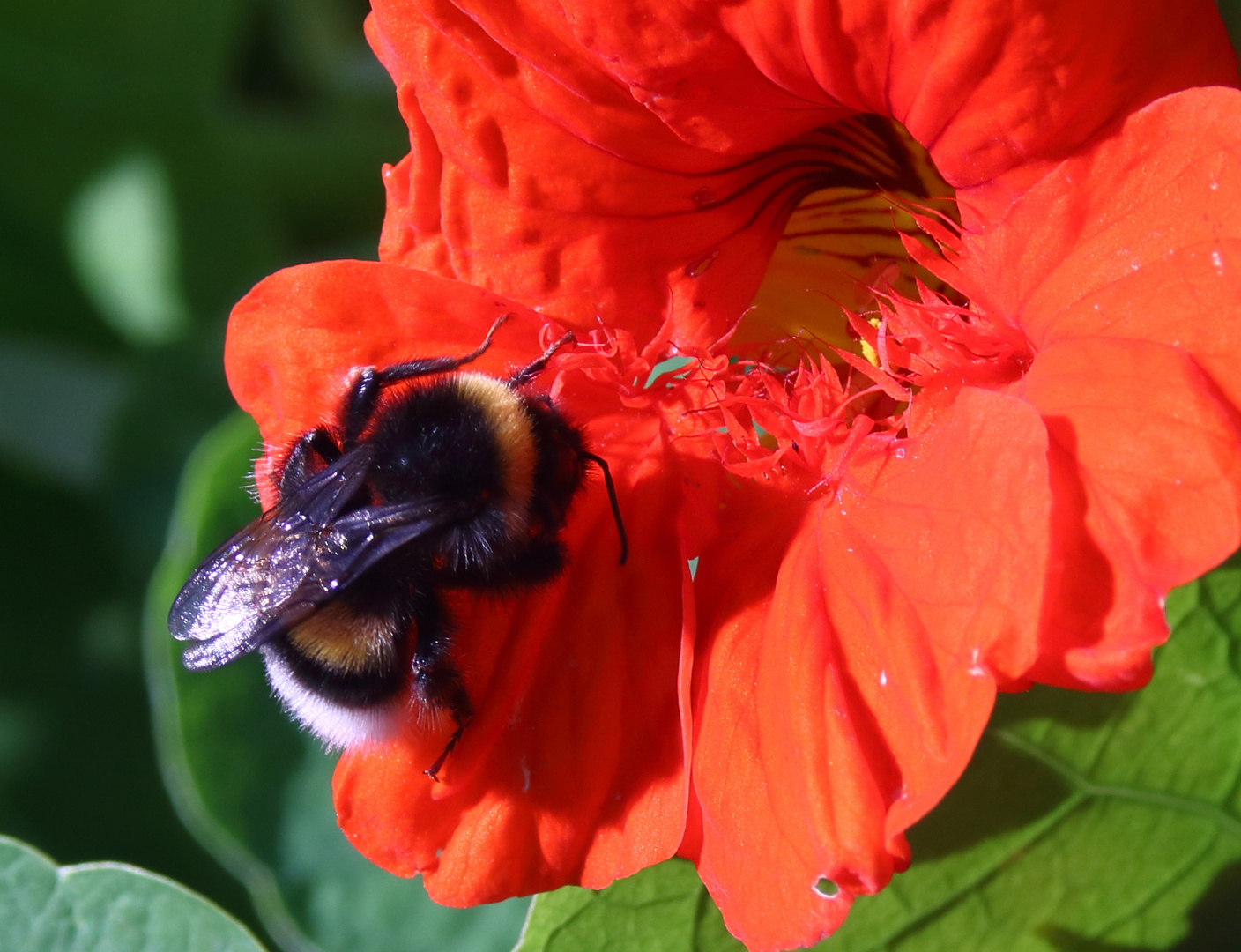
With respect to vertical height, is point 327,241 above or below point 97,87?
below

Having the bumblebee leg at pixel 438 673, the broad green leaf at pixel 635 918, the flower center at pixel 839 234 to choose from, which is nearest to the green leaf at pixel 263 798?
the broad green leaf at pixel 635 918

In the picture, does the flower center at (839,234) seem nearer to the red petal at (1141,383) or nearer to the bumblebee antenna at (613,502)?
the bumblebee antenna at (613,502)

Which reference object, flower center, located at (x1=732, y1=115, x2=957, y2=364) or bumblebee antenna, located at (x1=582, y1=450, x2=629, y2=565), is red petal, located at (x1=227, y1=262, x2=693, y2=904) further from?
flower center, located at (x1=732, y1=115, x2=957, y2=364)

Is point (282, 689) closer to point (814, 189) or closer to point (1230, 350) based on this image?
point (814, 189)

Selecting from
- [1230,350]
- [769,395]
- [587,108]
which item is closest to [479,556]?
[769,395]

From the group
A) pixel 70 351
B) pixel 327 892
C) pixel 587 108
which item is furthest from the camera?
pixel 70 351

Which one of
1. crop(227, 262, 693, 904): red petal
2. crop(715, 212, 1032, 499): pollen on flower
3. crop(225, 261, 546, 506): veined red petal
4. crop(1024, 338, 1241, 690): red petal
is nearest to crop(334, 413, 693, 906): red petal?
crop(227, 262, 693, 904): red petal
